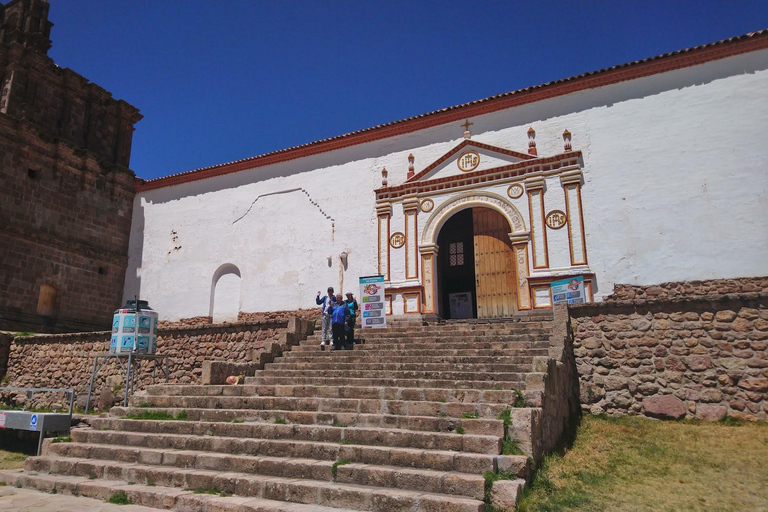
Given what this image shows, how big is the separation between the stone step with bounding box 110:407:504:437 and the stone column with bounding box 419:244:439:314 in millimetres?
6937

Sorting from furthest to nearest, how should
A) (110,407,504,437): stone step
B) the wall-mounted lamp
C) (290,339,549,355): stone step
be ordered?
the wall-mounted lamp < (290,339,549,355): stone step < (110,407,504,437): stone step

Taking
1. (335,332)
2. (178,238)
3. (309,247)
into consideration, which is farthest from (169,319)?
(335,332)

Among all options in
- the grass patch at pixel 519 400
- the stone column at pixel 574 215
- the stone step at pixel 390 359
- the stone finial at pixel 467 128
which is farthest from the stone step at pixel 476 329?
the stone finial at pixel 467 128

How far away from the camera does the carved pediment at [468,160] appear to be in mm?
13805

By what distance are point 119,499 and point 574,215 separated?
1070cm

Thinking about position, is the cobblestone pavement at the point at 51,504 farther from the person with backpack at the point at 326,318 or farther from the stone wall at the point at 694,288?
the stone wall at the point at 694,288

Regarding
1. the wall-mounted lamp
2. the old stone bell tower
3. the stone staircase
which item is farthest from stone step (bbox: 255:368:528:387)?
the old stone bell tower

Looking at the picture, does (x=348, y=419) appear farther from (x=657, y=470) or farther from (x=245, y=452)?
(x=657, y=470)

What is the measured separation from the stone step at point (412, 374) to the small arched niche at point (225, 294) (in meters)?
7.57

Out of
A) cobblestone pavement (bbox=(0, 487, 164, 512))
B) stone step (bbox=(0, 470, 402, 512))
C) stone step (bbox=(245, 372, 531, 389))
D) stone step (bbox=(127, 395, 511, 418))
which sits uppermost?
stone step (bbox=(245, 372, 531, 389))

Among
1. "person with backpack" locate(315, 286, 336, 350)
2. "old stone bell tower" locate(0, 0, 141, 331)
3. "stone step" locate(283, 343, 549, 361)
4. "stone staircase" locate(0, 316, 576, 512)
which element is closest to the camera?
"stone staircase" locate(0, 316, 576, 512)

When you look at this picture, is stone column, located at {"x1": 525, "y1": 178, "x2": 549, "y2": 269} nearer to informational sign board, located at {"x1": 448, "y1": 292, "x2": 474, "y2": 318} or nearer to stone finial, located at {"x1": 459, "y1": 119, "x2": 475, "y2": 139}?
stone finial, located at {"x1": 459, "y1": 119, "x2": 475, "y2": 139}

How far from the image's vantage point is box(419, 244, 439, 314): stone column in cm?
1381

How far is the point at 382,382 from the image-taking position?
8.12 m
